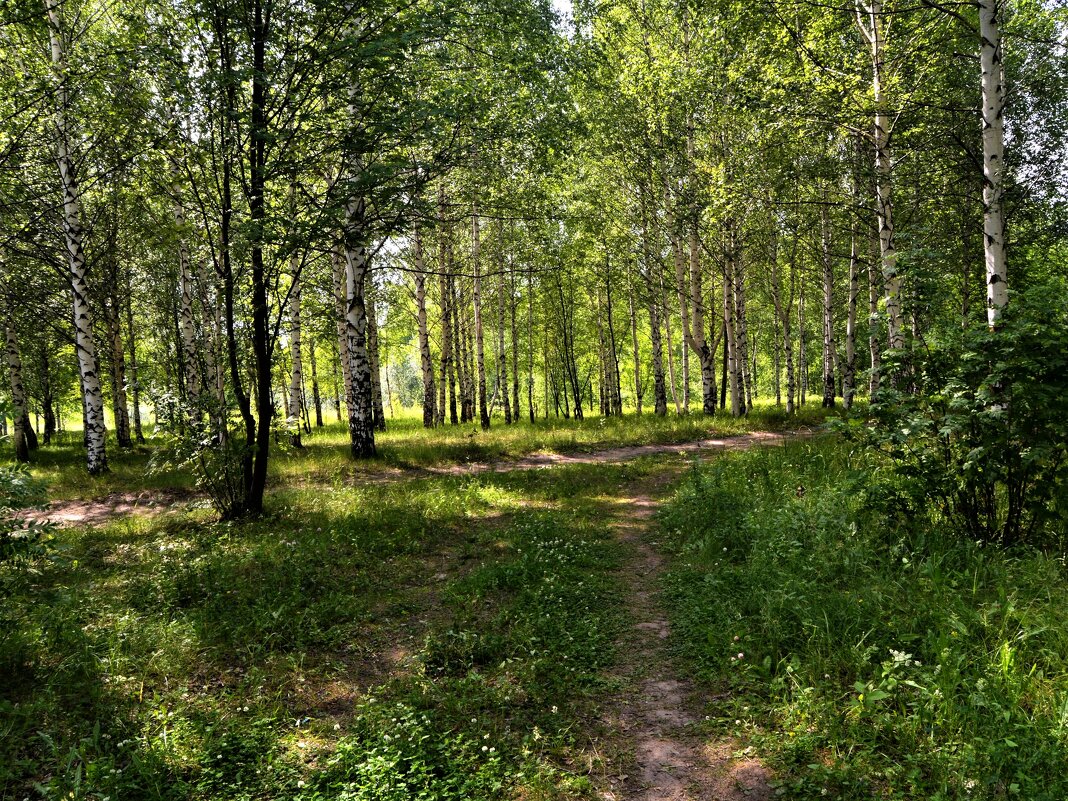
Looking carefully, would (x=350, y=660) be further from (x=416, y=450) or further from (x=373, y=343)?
(x=373, y=343)

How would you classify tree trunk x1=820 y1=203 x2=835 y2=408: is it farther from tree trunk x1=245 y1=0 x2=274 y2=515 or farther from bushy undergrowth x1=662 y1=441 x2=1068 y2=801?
tree trunk x1=245 y1=0 x2=274 y2=515

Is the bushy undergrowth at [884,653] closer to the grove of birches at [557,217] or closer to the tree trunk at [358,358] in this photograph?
the grove of birches at [557,217]

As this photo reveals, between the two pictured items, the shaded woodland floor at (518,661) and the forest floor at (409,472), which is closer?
the shaded woodland floor at (518,661)

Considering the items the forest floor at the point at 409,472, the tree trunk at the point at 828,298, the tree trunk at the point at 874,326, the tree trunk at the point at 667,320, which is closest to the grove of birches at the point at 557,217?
the tree trunk at the point at 874,326

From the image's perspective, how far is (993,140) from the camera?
6961 mm

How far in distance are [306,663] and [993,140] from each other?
10.1 meters

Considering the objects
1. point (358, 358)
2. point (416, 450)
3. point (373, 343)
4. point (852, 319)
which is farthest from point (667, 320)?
point (358, 358)

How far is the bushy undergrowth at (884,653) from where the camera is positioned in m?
3.30

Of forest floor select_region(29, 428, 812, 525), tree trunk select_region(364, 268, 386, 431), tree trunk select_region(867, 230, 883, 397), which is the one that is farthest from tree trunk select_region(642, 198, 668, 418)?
tree trunk select_region(364, 268, 386, 431)

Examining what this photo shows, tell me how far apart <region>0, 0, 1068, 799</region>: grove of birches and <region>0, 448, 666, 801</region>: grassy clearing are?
120mm

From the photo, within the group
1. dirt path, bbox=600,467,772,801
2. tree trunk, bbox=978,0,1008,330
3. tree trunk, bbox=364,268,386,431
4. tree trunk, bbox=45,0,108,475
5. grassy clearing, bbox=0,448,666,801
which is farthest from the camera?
tree trunk, bbox=364,268,386,431

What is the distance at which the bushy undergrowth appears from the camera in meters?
3.30

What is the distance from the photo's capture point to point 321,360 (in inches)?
1516

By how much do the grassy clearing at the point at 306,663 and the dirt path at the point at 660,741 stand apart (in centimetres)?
28
